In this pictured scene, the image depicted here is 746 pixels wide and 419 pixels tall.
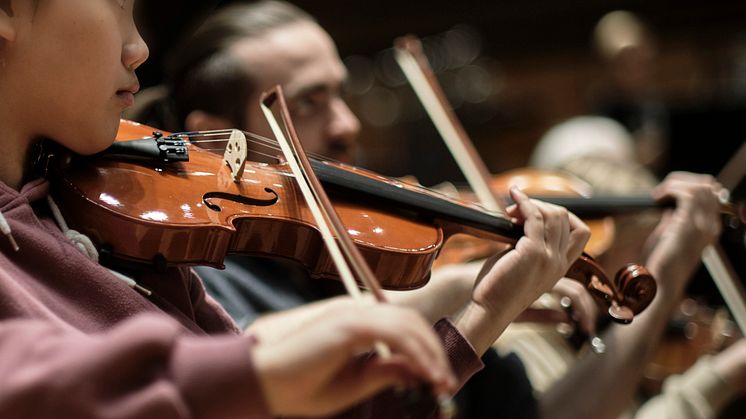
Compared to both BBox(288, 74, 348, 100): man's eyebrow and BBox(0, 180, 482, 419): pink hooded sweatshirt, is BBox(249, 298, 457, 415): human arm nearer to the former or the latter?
BBox(0, 180, 482, 419): pink hooded sweatshirt

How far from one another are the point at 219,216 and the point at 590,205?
2.36 ft

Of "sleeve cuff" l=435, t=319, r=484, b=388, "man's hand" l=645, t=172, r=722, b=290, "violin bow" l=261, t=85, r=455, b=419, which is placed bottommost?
"man's hand" l=645, t=172, r=722, b=290

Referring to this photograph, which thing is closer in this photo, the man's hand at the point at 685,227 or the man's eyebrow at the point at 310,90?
the man's hand at the point at 685,227

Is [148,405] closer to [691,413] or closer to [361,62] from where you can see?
[691,413]

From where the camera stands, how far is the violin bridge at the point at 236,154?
35.5 inches

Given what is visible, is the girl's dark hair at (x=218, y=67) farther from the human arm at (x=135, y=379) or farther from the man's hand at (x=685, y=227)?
the human arm at (x=135, y=379)

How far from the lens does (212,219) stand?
0.82 meters

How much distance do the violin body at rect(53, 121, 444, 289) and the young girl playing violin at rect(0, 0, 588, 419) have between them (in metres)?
0.03

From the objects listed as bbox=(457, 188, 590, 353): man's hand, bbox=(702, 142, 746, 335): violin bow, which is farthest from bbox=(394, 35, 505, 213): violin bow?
bbox=(702, 142, 746, 335): violin bow

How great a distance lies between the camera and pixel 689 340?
1.57 metres

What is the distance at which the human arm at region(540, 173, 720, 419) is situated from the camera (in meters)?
1.27

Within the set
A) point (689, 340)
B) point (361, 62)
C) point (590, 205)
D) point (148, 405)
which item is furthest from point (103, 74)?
point (361, 62)

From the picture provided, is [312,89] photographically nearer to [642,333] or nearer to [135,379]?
[642,333]

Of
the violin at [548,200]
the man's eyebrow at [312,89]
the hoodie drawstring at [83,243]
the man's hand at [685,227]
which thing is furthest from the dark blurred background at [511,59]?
the hoodie drawstring at [83,243]
